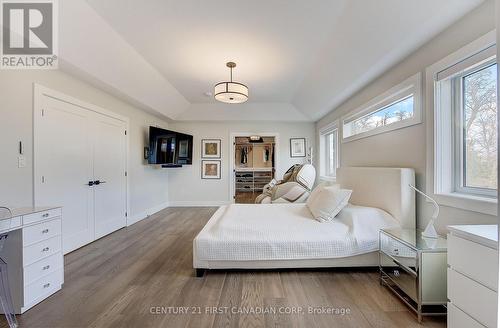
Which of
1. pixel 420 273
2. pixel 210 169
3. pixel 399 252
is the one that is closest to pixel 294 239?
pixel 399 252

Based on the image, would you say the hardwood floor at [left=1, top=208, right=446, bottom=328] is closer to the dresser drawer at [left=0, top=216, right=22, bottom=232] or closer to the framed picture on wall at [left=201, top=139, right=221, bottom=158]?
the dresser drawer at [left=0, top=216, right=22, bottom=232]

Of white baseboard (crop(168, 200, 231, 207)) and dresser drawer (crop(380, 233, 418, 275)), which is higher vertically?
dresser drawer (crop(380, 233, 418, 275))

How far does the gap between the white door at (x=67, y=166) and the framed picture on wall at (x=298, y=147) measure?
4709 mm

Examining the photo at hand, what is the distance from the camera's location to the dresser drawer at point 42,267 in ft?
5.98

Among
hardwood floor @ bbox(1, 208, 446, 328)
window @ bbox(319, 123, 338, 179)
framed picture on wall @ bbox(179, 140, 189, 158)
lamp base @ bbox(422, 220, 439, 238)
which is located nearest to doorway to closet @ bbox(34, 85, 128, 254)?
hardwood floor @ bbox(1, 208, 446, 328)

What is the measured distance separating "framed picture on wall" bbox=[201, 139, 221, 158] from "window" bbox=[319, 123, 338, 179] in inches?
110

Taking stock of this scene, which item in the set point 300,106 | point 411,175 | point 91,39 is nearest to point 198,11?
point 91,39

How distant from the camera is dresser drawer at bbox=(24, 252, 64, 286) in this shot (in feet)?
5.98

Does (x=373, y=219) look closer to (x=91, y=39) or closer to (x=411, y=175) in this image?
(x=411, y=175)

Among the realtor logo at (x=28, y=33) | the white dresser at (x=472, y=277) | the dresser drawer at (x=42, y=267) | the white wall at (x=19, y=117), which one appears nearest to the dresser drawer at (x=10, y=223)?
the dresser drawer at (x=42, y=267)

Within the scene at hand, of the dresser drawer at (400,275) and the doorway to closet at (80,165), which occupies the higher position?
the doorway to closet at (80,165)

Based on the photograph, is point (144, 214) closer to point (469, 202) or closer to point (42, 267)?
point (42, 267)

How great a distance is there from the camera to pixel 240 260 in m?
2.33

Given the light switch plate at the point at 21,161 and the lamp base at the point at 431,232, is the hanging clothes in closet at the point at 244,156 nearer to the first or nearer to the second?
the light switch plate at the point at 21,161
